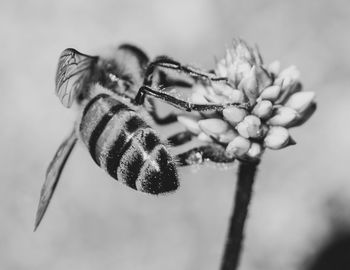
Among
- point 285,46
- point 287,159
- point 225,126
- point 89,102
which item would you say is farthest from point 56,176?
point 285,46

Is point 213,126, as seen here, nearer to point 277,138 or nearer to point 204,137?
point 204,137

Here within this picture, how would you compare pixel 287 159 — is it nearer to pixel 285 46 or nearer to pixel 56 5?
pixel 285 46

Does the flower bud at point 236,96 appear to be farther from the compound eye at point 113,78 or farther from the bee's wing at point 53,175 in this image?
the bee's wing at point 53,175

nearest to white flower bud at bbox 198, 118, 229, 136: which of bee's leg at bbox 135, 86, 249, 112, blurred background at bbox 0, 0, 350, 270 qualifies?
bee's leg at bbox 135, 86, 249, 112

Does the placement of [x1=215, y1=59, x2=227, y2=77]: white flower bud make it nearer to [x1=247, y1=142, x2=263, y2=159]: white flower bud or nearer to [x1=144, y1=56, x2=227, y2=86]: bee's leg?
[x1=144, y1=56, x2=227, y2=86]: bee's leg

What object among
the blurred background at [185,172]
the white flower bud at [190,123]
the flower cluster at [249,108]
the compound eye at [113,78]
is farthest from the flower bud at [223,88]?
the blurred background at [185,172]

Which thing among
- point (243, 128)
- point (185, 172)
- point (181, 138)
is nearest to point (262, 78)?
point (243, 128)

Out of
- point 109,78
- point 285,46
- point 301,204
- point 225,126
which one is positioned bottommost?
point 301,204

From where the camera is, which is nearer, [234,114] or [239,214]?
[234,114]
